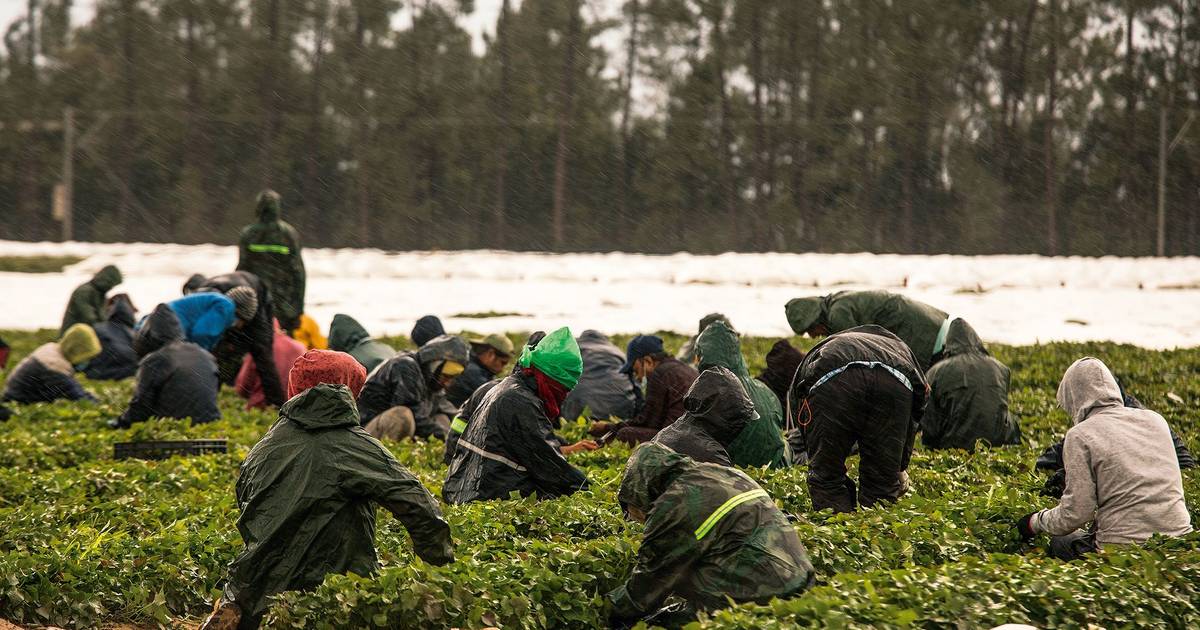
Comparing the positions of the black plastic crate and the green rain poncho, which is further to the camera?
the black plastic crate

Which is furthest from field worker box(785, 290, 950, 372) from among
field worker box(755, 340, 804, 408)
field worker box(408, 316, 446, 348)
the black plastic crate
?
the black plastic crate

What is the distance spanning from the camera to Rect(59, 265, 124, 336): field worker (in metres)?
19.0

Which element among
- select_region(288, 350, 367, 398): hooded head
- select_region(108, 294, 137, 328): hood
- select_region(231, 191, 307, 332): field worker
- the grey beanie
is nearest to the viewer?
select_region(288, 350, 367, 398): hooded head

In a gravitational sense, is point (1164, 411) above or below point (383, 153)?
below

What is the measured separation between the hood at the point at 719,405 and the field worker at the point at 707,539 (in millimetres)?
1577

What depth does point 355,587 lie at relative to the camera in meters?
5.98

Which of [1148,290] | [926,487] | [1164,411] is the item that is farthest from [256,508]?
[1148,290]

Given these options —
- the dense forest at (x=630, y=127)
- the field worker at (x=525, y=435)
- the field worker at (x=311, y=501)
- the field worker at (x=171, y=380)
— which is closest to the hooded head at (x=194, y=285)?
the field worker at (x=171, y=380)

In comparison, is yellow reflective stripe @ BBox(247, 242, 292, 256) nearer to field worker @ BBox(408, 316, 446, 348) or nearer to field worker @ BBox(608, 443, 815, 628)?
field worker @ BBox(408, 316, 446, 348)

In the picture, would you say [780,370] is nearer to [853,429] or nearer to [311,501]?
[853,429]

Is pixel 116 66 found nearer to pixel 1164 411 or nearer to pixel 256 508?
pixel 1164 411

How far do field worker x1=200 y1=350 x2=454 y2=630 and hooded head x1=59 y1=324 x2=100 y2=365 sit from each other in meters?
9.38

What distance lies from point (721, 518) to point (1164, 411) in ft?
29.9

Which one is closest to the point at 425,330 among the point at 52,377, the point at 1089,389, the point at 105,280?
the point at 52,377
